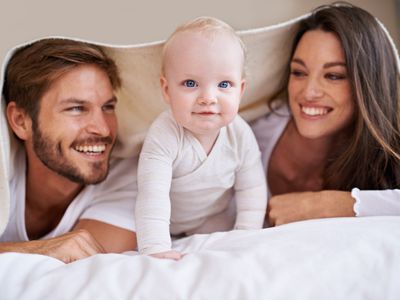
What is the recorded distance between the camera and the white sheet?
31.3 inches

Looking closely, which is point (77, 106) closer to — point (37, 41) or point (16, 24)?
point (37, 41)

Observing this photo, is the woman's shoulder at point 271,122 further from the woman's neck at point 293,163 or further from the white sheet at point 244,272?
the white sheet at point 244,272

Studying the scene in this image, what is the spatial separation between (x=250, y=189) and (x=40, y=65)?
0.55 metres

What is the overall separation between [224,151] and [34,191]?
20.1 inches

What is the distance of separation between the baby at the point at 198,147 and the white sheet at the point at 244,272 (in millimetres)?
105

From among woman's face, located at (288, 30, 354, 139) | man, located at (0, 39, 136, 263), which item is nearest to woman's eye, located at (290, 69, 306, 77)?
Result: woman's face, located at (288, 30, 354, 139)

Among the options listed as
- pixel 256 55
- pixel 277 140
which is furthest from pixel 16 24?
pixel 277 140

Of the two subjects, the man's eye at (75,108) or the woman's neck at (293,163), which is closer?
the man's eye at (75,108)

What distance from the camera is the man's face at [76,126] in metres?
1.21

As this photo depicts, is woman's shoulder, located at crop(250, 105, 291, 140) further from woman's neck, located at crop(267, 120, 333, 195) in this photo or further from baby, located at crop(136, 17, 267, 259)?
baby, located at crop(136, 17, 267, 259)

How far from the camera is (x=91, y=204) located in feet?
4.33

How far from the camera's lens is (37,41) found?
3.96ft

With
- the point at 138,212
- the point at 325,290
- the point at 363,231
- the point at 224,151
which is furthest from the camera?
the point at 224,151

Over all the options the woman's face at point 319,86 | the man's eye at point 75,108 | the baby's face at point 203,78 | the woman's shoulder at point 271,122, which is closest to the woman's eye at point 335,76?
the woman's face at point 319,86
